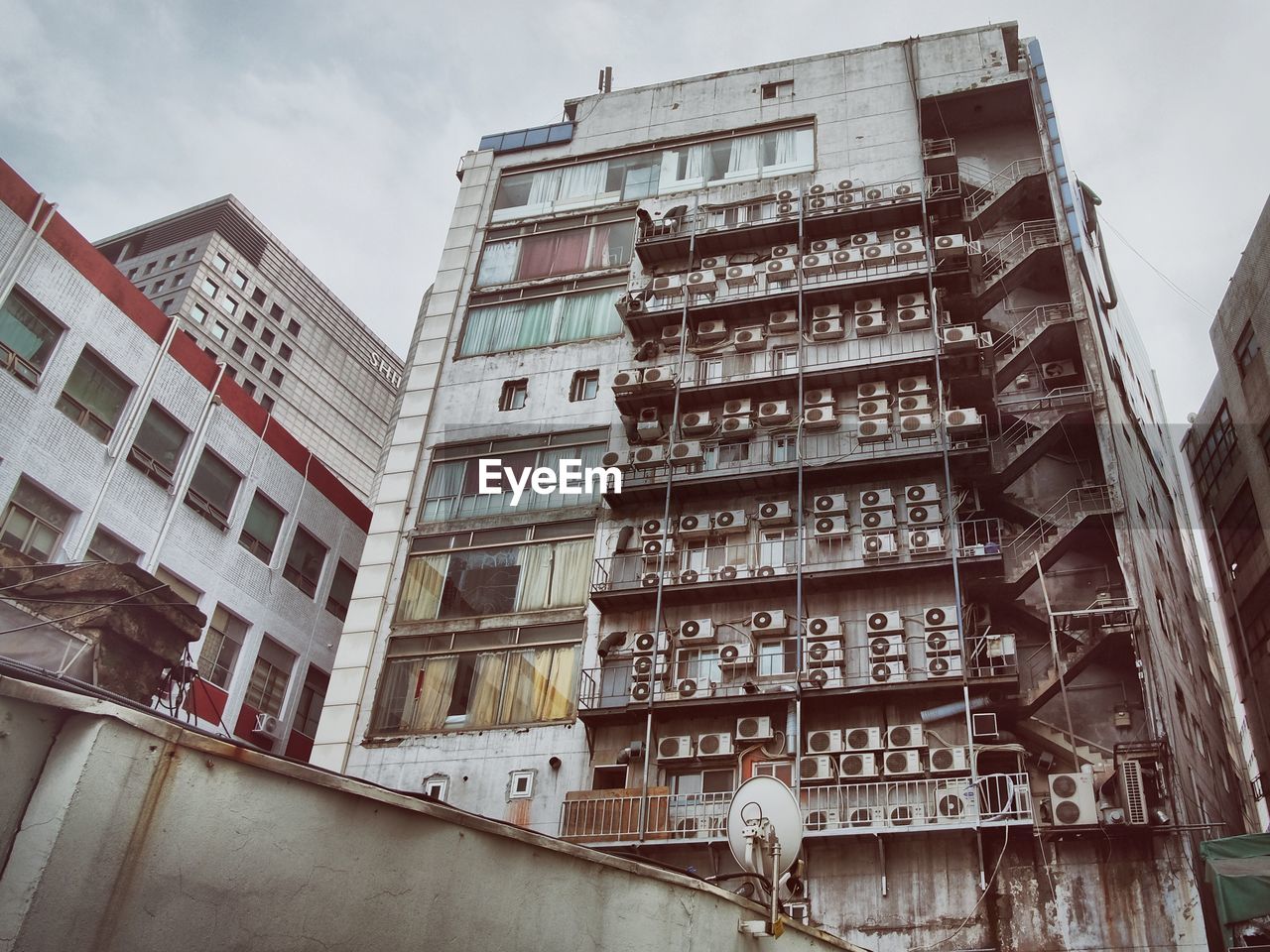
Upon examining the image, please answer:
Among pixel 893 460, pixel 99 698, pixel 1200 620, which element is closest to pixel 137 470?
pixel 893 460

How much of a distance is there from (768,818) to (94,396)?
24.2 metres

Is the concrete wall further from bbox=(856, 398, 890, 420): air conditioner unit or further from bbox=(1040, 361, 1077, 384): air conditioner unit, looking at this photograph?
bbox=(1040, 361, 1077, 384): air conditioner unit

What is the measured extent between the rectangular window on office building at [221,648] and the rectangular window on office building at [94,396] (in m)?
6.45

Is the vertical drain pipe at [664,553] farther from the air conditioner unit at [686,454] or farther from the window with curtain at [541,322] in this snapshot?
the window with curtain at [541,322]

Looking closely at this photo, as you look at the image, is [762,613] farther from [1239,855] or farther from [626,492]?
[1239,855]

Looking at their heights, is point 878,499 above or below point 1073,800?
above

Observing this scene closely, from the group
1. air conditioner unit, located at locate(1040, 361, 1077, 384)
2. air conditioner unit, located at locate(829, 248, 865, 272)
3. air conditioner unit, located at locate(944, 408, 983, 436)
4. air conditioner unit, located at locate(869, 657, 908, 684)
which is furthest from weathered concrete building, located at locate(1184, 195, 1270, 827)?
air conditioner unit, located at locate(869, 657, 908, 684)

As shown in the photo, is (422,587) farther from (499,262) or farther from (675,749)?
(499,262)

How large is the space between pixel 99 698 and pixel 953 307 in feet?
88.1

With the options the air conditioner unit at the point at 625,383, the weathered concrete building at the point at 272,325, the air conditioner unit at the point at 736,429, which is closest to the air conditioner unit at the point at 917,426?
the air conditioner unit at the point at 736,429

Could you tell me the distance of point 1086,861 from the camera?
68.6 feet

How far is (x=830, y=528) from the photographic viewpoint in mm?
27141

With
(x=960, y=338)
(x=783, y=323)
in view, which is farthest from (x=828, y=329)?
(x=960, y=338)

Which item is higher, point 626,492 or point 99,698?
point 626,492
